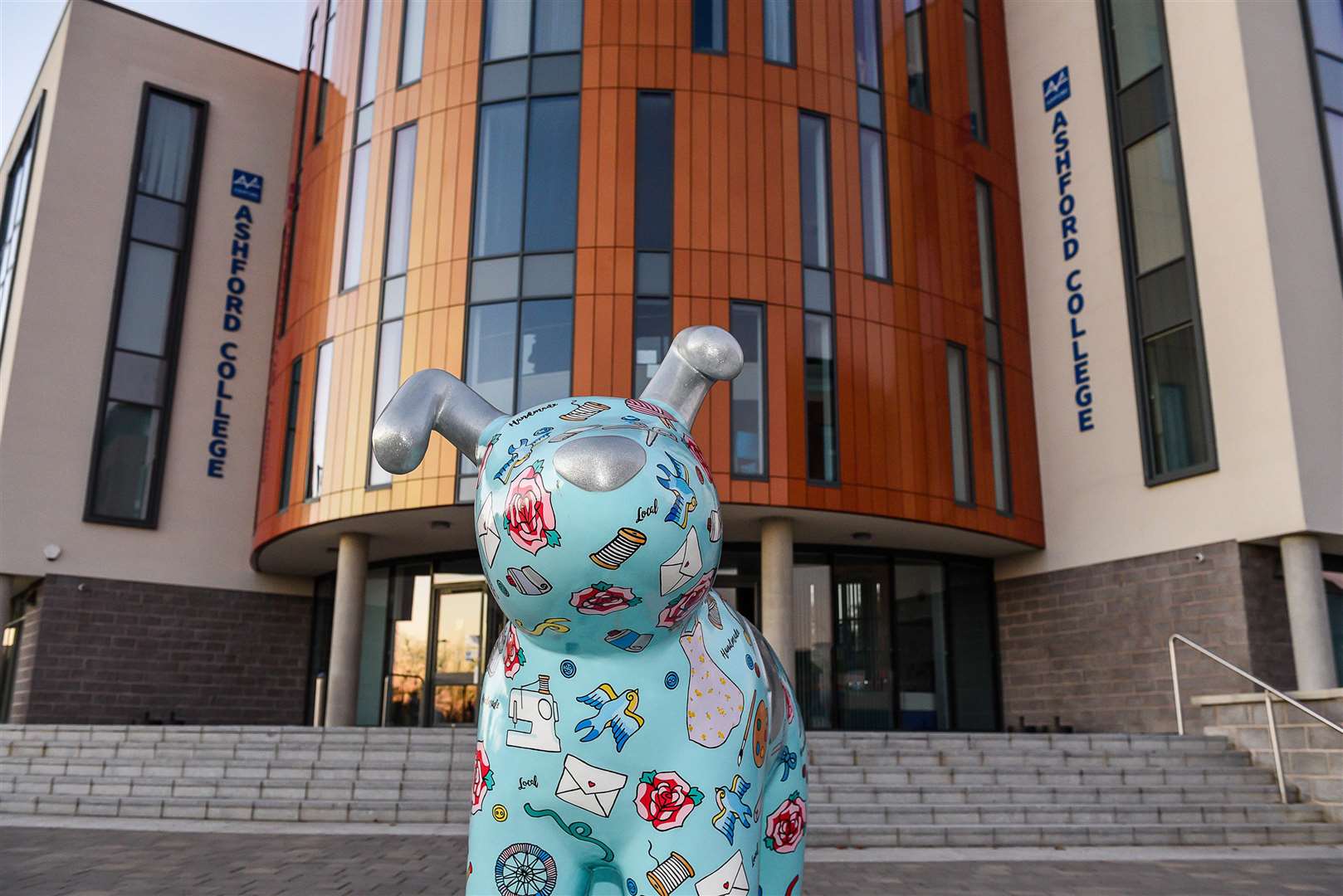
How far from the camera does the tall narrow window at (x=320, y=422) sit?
17.1 meters

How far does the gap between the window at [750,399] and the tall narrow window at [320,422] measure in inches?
262

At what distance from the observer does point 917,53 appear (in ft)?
61.4

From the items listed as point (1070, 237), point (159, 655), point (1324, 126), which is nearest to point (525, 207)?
point (1070, 237)

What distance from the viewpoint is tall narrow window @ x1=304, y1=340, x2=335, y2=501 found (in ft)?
56.1

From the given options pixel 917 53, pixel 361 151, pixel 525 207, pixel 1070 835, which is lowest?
pixel 1070 835

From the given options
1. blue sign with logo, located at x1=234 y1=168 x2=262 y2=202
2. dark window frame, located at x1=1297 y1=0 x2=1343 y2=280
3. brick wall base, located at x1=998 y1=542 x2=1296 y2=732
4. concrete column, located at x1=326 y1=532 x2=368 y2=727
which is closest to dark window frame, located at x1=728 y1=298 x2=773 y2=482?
brick wall base, located at x1=998 y1=542 x2=1296 y2=732

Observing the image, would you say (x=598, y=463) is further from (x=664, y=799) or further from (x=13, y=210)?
(x=13, y=210)

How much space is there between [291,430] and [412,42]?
275 inches

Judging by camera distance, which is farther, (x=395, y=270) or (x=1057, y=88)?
(x=1057, y=88)

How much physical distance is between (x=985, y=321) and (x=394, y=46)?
1123 cm

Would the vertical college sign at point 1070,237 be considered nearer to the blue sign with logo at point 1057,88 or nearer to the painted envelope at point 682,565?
the blue sign with logo at point 1057,88

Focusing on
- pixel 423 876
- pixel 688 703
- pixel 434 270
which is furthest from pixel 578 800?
pixel 434 270

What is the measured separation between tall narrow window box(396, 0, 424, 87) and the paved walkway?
42.1ft

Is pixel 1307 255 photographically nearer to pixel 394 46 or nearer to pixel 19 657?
pixel 394 46
